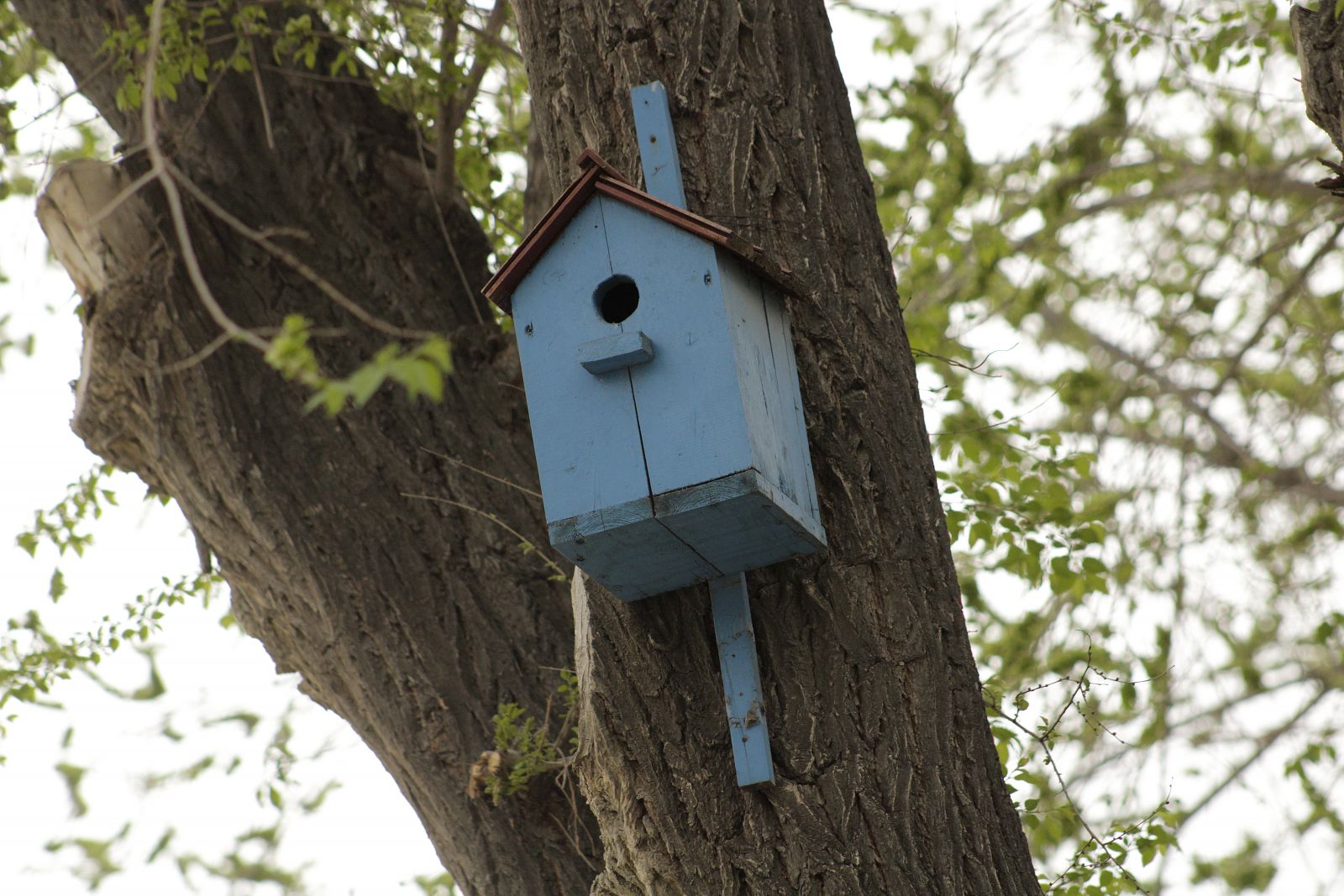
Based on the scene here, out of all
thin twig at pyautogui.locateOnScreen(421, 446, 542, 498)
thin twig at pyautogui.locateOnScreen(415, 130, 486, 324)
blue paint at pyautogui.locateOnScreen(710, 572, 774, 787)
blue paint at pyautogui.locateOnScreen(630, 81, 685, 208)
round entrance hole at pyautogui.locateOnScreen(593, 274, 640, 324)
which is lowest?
blue paint at pyautogui.locateOnScreen(710, 572, 774, 787)

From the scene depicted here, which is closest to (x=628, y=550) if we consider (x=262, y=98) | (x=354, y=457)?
(x=354, y=457)

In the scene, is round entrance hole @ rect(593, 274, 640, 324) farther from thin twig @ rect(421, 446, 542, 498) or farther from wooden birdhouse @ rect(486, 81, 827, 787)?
thin twig @ rect(421, 446, 542, 498)

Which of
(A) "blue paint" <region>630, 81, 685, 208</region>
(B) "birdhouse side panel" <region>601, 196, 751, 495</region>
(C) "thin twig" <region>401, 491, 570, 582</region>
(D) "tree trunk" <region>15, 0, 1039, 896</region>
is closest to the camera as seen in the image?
(B) "birdhouse side panel" <region>601, 196, 751, 495</region>

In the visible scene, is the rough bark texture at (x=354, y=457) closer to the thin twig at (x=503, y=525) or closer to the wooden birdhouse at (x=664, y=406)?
the thin twig at (x=503, y=525)

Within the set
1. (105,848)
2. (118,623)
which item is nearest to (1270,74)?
(118,623)

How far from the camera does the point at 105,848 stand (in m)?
7.23

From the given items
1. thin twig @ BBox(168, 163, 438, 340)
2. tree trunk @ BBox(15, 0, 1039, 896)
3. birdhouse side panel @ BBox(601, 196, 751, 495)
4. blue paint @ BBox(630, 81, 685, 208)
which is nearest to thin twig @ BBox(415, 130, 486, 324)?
tree trunk @ BBox(15, 0, 1039, 896)

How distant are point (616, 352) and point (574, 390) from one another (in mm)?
123

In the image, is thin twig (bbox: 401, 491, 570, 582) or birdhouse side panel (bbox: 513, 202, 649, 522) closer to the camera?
birdhouse side panel (bbox: 513, 202, 649, 522)

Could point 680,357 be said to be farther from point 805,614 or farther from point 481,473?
point 481,473

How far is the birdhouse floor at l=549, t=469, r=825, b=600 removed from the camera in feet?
6.70

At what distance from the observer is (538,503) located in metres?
3.24

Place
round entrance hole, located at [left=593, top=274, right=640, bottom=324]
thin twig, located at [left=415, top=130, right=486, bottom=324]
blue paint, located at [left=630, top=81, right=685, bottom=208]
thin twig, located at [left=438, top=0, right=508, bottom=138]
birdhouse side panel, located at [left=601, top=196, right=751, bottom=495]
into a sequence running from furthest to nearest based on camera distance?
thin twig, located at [left=438, top=0, right=508, bottom=138] → thin twig, located at [left=415, top=130, right=486, bottom=324] → blue paint, located at [left=630, top=81, right=685, bottom=208] → round entrance hole, located at [left=593, top=274, right=640, bottom=324] → birdhouse side panel, located at [left=601, top=196, right=751, bottom=495]

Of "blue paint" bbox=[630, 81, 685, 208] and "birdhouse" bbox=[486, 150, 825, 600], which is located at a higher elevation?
"blue paint" bbox=[630, 81, 685, 208]
